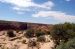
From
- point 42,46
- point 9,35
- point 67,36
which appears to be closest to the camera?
point 67,36

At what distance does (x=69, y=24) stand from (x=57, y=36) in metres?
3.17

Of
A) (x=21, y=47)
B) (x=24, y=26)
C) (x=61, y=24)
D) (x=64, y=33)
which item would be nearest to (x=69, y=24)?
(x=61, y=24)

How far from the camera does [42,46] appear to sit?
24.0 m

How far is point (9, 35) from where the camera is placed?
3647 cm

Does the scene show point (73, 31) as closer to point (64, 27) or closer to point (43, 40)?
point (64, 27)

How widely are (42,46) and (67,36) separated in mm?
3455

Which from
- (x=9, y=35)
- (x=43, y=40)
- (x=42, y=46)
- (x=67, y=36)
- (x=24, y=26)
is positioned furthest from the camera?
(x=24, y=26)

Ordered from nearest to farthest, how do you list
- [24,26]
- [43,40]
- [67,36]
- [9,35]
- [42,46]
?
[67,36], [42,46], [43,40], [9,35], [24,26]

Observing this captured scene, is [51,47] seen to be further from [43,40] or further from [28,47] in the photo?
[43,40]

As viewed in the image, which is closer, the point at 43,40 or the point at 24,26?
the point at 43,40

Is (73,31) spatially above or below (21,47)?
above

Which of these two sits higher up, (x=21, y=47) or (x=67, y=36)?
(x=67, y=36)

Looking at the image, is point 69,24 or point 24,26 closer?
point 69,24

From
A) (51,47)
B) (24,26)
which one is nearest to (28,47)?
(51,47)
